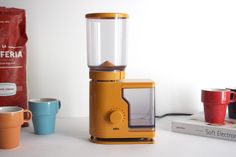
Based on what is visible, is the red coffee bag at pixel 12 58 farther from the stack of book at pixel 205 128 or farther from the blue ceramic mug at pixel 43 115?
the stack of book at pixel 205 128

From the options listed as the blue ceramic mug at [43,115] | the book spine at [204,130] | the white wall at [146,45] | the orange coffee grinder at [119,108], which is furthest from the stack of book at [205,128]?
the blue ceramic mug at [43,115]

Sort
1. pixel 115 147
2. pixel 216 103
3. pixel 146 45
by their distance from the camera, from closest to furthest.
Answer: pixel 115 147, pixel 216 103, pixel 146 45

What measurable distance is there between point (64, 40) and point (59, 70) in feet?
0.37

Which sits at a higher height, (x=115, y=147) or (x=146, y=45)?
(x=146, y=45)

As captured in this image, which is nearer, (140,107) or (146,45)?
(140,107)

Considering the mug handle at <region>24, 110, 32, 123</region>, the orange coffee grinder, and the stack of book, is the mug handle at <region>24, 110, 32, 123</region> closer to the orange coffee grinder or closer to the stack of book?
the orange coffee grinder

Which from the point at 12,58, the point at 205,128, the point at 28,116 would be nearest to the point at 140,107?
the point at 205,128

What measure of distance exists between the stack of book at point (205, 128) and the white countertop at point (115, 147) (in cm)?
2

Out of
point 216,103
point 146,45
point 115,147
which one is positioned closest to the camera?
point 115,147

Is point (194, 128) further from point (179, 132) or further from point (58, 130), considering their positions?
point (58, 130)

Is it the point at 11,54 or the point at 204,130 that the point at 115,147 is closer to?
the point at 204,130

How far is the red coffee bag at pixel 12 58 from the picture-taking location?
3.32 feet

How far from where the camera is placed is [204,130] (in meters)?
0.94

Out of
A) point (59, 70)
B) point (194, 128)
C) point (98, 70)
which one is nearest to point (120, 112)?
point (98, 70)
